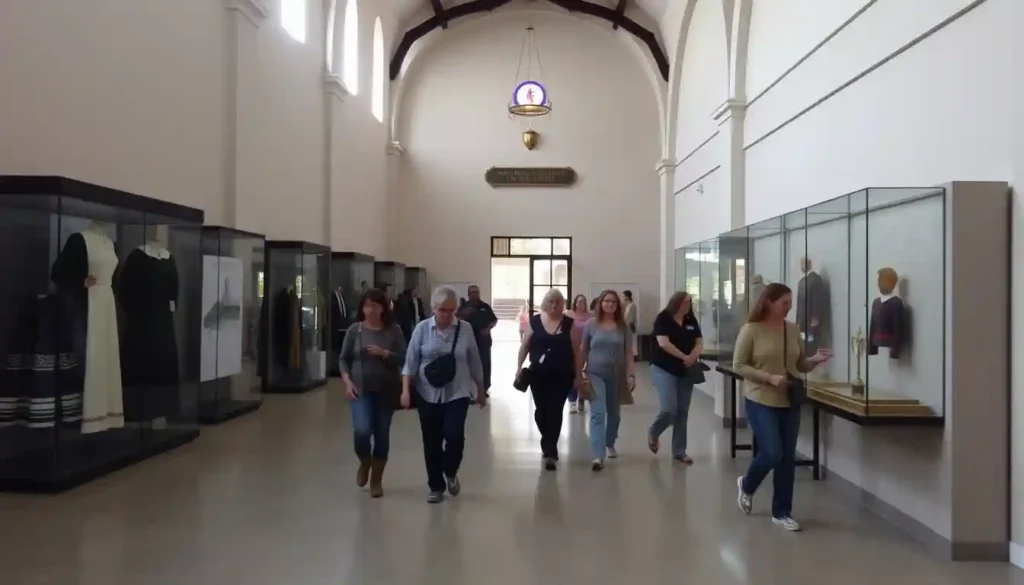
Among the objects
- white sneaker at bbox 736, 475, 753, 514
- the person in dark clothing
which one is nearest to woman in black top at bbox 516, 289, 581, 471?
white sneaker at bbox 736, 475, 753, 514

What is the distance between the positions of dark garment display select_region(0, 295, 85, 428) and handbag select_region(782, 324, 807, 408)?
5.42 meters

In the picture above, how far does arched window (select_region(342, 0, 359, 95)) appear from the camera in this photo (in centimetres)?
1698

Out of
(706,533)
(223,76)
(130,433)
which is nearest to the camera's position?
(706,533)

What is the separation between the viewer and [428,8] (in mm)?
Result: 21047

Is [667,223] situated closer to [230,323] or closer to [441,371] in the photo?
[230,323]

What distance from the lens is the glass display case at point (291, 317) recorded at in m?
12.4

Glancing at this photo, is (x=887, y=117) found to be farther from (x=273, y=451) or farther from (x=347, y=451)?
(x=273, y=451)

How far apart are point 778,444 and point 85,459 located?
5.64m

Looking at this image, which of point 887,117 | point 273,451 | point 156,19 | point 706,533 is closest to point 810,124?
point 887,117

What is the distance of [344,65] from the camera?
16812mm

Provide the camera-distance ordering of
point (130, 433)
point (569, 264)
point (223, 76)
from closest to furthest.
Result: 1. point (130, 433)
2. point (223, 76)
3. point (569, 264)

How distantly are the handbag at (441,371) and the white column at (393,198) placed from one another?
15179 millimetres

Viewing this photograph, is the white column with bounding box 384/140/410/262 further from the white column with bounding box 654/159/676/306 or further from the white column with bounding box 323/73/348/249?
the white column with bounding box 654/159/676/306

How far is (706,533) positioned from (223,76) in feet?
28.3
